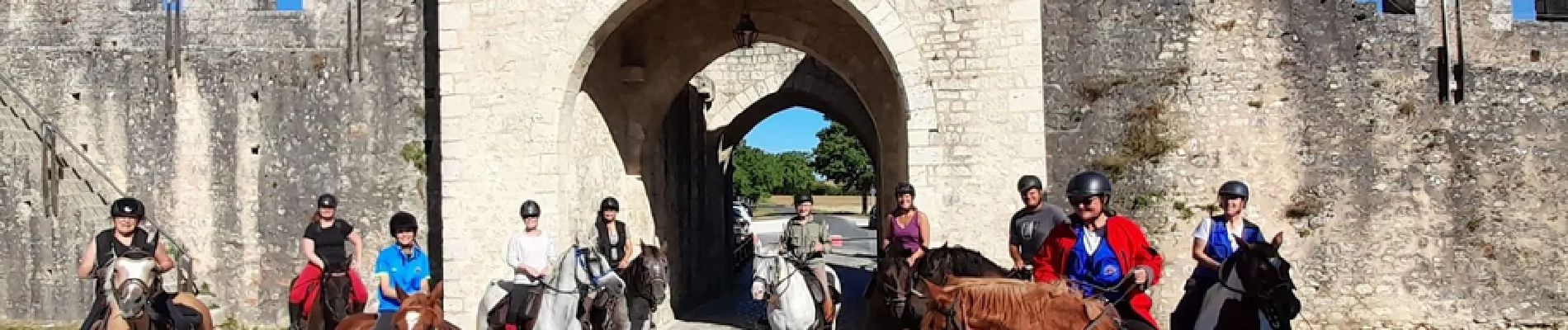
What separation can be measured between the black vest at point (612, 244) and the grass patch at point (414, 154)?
2671mm

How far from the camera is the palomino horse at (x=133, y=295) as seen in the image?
Result: 498 cm

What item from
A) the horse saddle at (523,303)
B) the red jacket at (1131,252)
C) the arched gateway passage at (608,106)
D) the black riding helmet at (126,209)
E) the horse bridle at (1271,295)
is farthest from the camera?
the arched gateway passage at (608,106)

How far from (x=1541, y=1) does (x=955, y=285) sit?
854 cm

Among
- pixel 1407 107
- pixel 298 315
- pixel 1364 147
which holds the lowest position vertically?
pixel 298 315

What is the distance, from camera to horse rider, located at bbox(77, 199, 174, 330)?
5.21m

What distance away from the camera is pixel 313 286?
6.76 meters

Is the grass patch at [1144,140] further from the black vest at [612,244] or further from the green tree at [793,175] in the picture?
the green tree at [793,175]

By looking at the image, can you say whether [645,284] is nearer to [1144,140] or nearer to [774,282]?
[774,282]

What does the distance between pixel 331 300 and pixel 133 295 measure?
173 cm

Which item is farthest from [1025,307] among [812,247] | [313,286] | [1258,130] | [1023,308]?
[1258,130]

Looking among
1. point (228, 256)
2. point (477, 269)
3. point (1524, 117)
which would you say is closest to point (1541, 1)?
point (1524, 117)

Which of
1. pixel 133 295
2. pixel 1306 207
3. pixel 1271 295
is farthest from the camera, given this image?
pixel 1306 207

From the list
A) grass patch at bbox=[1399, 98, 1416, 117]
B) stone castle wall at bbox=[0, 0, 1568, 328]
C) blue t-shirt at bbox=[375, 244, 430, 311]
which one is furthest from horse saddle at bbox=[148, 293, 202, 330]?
grass patch at bbox=[1399, 98, 1416, 117]

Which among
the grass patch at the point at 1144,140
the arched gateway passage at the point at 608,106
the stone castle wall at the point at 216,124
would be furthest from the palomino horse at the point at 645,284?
the grass patch at the point at 1144,140
